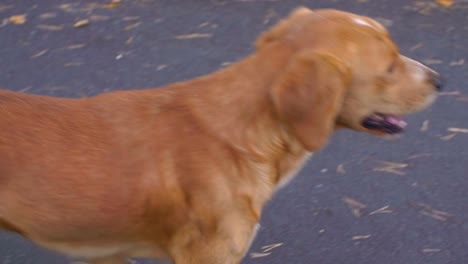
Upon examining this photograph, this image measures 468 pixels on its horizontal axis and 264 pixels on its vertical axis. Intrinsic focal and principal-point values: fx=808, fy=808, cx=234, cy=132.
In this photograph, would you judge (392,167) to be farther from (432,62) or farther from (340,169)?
(432,62)

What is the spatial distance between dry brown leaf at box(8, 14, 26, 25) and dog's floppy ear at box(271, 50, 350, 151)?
4.53 metres

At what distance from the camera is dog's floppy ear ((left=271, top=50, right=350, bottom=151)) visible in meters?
3.19

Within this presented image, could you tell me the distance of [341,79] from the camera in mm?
3244

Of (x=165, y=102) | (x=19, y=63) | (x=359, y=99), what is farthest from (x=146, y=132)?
(x=19, y=63)

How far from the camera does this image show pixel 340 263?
4559 millimetres

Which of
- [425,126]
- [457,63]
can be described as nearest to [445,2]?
[457,63]

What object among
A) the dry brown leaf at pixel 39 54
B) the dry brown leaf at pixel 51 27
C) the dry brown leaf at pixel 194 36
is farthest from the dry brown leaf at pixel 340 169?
the dry brown leaf at pixel 51 27

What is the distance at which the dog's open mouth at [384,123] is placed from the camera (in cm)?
355

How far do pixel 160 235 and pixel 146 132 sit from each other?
0.48m

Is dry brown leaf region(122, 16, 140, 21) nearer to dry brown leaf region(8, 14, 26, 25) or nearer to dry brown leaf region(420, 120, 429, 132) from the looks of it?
dry brown leaf region(8, 14, 26, 25)

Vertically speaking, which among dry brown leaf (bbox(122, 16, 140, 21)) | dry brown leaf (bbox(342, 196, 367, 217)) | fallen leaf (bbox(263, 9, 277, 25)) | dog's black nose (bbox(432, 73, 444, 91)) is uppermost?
dog's black nose (bbox(432, 73, 444, 91))

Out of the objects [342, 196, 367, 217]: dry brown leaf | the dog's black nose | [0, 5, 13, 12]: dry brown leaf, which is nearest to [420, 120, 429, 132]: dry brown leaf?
[342, 196, 367, 217]: dry brown leaf

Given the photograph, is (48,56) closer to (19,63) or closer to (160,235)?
(19,63)

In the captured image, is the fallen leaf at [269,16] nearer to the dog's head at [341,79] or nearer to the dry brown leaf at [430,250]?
the dry brown leaf at [430,250]
